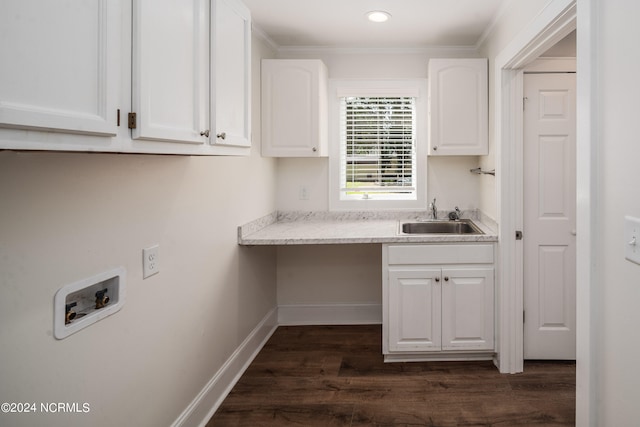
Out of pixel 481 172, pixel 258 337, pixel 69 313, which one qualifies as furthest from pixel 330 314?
pixel 69 313

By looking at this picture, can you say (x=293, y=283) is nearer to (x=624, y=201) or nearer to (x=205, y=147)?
(x=205, y=147)

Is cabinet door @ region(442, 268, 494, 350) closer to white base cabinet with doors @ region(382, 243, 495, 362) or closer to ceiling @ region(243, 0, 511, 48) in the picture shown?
white base cabinet with doors @ region(382, 243, 495, 362)

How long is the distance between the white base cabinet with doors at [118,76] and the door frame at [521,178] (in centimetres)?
134

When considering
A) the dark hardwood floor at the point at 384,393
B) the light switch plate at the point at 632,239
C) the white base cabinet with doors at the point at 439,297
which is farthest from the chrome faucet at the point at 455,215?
the light switch plate at the point at 632,239

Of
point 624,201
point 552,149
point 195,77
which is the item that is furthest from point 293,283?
point 624,201

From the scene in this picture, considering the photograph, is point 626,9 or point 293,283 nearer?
point 626,9

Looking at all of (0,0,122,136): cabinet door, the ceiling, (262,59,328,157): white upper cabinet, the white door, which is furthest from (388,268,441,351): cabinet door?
(0,0,122,136): cabinet door

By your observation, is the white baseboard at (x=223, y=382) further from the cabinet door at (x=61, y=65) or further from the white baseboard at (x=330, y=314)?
the cabinet door at (x=61, y=65)

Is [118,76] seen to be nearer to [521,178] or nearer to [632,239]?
[632,239]

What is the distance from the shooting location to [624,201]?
126 centimetres

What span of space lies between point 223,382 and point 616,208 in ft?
6.91

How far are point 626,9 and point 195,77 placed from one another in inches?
54.2

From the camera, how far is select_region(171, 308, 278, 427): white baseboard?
199 centimetres

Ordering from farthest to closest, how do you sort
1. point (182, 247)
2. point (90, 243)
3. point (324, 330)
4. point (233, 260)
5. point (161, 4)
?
point (324, 330) < point (233, 260) < point (182, 247) < point (90, 243) < point (161, 4)
